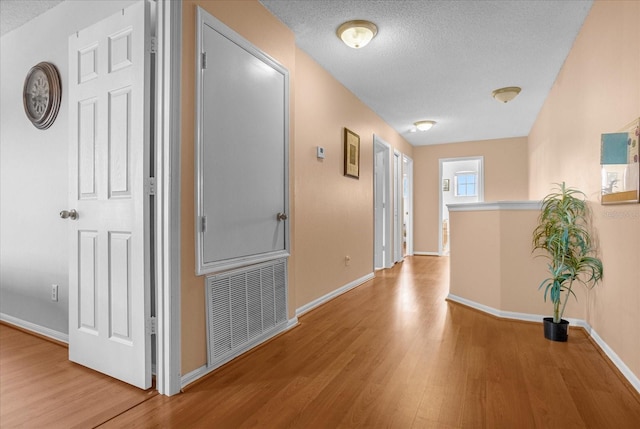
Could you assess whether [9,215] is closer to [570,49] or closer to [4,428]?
[4,428]

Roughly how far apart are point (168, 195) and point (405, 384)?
164 cm

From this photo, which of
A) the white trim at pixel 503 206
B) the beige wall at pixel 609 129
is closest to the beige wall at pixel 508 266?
the white trim at pixel 503 206

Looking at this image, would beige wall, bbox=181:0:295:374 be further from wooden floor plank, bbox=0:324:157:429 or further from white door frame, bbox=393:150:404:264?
white door frame, bbox=393:150:404:264

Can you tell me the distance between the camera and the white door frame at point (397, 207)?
645 centimetres

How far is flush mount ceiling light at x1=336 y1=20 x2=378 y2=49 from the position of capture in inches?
113

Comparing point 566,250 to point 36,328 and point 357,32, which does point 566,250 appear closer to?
point 357,32

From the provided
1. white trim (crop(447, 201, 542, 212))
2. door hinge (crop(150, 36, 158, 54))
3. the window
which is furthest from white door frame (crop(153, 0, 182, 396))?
the window

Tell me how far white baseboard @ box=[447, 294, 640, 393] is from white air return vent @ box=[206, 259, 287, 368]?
190 cm

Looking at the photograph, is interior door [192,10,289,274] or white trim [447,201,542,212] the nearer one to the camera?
interior door [192,10,289,274]

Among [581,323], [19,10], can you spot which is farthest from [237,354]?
[19,10]

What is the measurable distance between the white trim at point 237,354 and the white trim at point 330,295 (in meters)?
0.31

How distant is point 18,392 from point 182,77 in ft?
6.20

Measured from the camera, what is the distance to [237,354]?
7.62 ft

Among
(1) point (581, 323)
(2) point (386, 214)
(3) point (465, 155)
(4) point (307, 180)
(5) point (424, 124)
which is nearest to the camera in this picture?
(1) point (581, 323)
